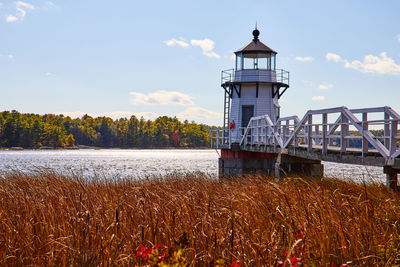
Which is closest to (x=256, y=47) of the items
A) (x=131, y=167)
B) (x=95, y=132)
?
(x=131, y=167)

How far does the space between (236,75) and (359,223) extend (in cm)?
2281

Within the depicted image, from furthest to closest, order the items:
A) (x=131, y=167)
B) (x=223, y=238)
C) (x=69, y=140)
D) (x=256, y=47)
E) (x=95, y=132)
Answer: (x=95, y=132) → (x=69, y=140) → (x=131, y=167) → (x=256, y=47) → (x=223, y=238)

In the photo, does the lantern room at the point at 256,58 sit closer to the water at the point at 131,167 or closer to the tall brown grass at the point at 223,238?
the water at the point at 131,167

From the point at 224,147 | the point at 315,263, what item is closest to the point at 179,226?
the point at 315,263

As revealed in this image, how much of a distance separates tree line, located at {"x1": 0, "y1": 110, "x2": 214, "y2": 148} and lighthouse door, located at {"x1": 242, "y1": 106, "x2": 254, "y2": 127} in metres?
110

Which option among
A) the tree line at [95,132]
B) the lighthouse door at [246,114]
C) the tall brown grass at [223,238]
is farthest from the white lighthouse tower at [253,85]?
the tree line at [95,132]

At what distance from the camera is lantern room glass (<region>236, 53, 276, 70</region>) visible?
2680 cm

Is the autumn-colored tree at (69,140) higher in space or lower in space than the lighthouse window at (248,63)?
lower

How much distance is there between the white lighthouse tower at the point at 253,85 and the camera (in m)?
26.5

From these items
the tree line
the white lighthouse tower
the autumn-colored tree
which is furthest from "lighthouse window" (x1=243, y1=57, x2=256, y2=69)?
the autumn-colored tree

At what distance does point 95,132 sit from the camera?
498 feet

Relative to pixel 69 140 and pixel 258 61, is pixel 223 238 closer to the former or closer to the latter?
pixel 258 61

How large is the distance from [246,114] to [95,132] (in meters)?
131

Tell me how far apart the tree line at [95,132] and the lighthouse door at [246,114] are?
11022cm
